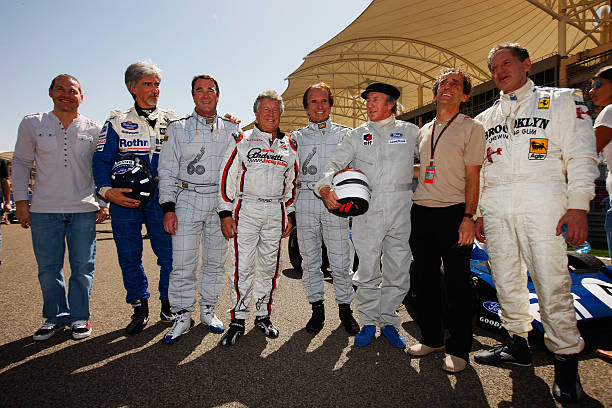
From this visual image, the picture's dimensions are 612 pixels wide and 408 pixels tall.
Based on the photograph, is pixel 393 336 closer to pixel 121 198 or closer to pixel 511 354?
pixel 511 354

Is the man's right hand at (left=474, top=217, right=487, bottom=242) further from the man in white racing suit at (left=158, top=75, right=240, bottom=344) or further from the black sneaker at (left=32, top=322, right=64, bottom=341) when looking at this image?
the black sneaker at (left=32, top=322, right=64, bottom=341)

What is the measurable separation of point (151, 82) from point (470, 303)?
3.55m

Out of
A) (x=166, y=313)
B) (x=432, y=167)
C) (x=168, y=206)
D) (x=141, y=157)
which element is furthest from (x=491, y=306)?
(x=141, y=157)

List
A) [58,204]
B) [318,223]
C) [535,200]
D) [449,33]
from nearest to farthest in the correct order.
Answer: [535,200], [58,204], [318,223], [449,33]

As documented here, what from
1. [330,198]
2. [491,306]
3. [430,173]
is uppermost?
[430,173]

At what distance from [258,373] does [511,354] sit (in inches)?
75.9

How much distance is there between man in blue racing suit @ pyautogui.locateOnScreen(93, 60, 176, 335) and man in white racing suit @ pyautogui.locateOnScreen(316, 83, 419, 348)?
1.78m

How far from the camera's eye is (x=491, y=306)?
3041 mm

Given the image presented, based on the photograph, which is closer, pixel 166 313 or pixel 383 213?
pixel 383 213

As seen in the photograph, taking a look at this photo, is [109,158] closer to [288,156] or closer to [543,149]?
[288,156]

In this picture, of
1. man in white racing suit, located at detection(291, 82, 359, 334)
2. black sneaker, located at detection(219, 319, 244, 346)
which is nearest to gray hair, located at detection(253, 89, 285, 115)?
man in white racing suit, located at detection(291, 82, 359, 334)

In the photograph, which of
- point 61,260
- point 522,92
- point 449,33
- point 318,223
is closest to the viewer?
point 522,92

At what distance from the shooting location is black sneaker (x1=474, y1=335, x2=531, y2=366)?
255 cm

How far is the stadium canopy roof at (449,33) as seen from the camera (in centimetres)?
1427
